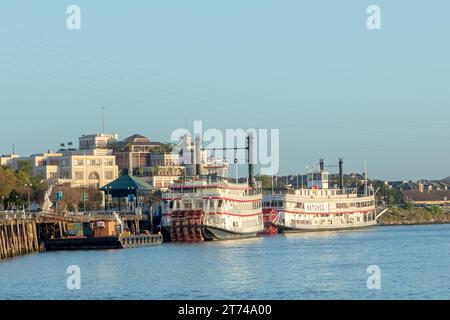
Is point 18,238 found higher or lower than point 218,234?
higher

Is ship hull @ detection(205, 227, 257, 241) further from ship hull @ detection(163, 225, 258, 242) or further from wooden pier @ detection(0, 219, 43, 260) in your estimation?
wooden pier @ detection(0, 219, 43, 260)

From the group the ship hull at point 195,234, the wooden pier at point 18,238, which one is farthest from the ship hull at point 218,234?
the wooden pier at point 18,238

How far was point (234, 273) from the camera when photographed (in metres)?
72.2

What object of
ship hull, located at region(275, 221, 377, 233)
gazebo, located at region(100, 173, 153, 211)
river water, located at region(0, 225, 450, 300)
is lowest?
ship hull, located at region(275, 221, 377, 233)

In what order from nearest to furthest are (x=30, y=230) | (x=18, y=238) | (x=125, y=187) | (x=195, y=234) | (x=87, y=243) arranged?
(x=18, y=238)
(x=87, y=243)
(x=30, y=230)
(x=195, y=234)
(x=125, y=187)

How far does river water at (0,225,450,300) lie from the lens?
194ft

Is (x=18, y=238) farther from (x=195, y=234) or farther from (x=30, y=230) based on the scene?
(x=195, y=234)

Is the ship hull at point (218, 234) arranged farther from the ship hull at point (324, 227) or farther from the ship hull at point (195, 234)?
the ship hull at point (324, 227)

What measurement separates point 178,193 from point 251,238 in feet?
41.2

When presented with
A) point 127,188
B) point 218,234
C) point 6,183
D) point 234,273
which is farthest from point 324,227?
point 234,273

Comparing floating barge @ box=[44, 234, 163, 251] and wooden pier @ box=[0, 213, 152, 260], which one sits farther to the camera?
floating barge @ box=[44, 234, 163, 251]

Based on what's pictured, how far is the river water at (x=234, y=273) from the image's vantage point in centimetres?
5909

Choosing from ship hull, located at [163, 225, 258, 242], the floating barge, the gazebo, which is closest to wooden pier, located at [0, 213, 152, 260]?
the floating barge
